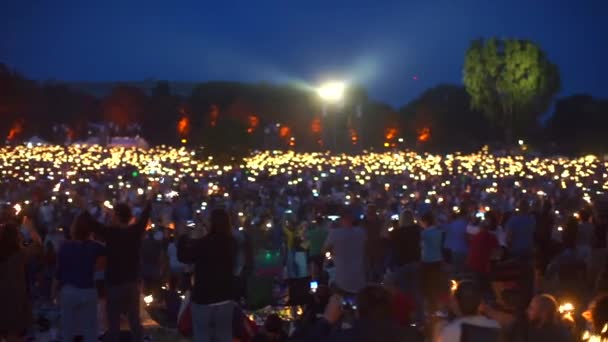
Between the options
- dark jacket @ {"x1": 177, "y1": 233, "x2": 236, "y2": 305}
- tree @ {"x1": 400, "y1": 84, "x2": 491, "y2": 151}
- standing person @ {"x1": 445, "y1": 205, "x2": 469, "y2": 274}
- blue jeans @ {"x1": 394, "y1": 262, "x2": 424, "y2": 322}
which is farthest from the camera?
tree @ {"x1": 400, "y1": 84, "x2": 491, "y2": 151}

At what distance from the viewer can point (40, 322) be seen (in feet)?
36.9

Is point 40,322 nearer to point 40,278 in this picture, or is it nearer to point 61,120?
point 40,278

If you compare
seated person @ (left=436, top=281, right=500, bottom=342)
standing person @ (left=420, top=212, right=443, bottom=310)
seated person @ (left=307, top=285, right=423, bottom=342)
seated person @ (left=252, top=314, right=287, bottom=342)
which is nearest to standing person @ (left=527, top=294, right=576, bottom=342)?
seated person @ (left=436, top=281, right=500, bottom=342)

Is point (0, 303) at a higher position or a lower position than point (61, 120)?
lower

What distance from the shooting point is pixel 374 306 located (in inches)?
199

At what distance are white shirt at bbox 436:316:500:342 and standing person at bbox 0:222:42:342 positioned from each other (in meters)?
3.80

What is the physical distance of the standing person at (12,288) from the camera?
7.91 metres

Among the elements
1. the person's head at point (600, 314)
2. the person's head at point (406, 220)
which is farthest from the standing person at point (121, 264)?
the person's head at point (600, 314)

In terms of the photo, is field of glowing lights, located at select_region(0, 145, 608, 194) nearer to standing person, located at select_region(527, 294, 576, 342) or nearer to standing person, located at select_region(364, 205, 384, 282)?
standing person, located at select_region(364, 205, 384, 282)

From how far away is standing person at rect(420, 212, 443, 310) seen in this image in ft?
34.5

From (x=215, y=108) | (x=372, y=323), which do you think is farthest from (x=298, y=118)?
(x=372, y=323)

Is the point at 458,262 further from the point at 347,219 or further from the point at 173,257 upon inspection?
the point at 173,257

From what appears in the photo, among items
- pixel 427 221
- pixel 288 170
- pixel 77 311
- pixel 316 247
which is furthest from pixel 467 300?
pixel 288 170

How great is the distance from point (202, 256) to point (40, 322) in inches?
171
